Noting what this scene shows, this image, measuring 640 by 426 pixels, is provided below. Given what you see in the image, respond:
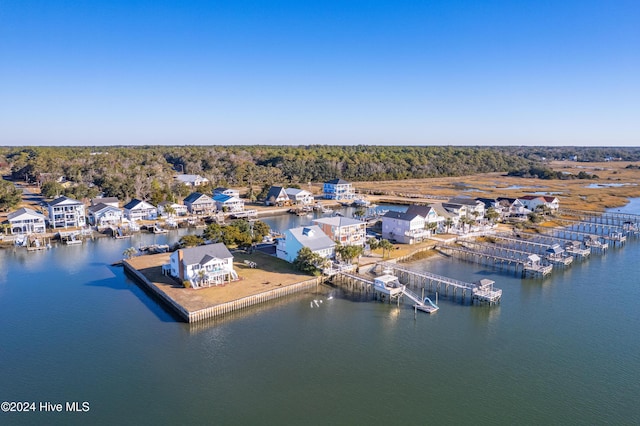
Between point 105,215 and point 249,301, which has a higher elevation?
point 105,215

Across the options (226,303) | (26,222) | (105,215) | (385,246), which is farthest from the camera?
(105,215)

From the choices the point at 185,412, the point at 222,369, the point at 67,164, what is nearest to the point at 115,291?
the point at 222,369

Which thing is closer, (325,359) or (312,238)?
(325,359)

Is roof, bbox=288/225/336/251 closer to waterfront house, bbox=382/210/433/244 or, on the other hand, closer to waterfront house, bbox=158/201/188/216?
waterfront house, bbox=382/210/433/244

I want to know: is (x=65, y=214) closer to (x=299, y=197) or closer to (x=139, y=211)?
(x=139, y=211)

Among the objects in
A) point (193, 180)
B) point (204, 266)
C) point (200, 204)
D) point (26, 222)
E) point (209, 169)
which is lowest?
point (204, 266)

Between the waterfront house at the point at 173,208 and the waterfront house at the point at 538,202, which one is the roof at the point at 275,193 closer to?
the waterfront house at the point at 173,208

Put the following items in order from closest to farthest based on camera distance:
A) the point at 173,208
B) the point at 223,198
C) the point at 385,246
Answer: the point at 385,246
the point at 173,208
the point at 223,198

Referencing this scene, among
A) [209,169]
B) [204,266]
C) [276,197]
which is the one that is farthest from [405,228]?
[209,169]

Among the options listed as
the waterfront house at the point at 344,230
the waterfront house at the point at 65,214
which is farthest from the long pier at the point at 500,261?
the waterfront house at the point at 65,214

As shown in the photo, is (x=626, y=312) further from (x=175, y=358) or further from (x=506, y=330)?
(x=175, y=358)
